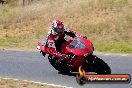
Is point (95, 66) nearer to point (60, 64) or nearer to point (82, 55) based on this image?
point (82, 55)

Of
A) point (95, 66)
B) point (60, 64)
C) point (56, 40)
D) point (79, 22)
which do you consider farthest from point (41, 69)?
point (79, 22)

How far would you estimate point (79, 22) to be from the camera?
3584 centimetres

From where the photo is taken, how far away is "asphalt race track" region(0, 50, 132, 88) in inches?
584

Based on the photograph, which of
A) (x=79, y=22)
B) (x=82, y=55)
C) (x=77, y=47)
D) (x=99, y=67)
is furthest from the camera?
(x=79, y=22)

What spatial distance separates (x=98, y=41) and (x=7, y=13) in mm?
17593

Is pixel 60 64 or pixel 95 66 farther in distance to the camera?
pixel 60 64

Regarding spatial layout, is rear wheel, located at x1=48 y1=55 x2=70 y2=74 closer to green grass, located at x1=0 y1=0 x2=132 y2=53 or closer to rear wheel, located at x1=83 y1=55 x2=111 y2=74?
rear wheel, located at x1=83 y1=55 x2=111 y2=74

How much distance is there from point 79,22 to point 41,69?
60.2 ft

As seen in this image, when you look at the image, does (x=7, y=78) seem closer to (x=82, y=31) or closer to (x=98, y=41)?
(x=98, y=41)

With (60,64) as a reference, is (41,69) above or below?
below

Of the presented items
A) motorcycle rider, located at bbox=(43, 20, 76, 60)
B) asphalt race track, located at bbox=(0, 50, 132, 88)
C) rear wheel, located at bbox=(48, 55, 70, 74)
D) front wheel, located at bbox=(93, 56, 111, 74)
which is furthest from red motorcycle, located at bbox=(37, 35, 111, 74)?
asphalt race track, located at bbox=(0, 50, 132, 88)

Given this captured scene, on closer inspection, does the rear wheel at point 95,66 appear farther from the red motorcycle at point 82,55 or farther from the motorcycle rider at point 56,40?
the motorcycle rider at point 56,40

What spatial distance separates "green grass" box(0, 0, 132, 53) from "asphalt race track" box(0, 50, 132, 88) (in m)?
4.85

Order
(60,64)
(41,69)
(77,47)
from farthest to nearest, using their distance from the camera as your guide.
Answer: (41,69), (60,64), (77,47)
